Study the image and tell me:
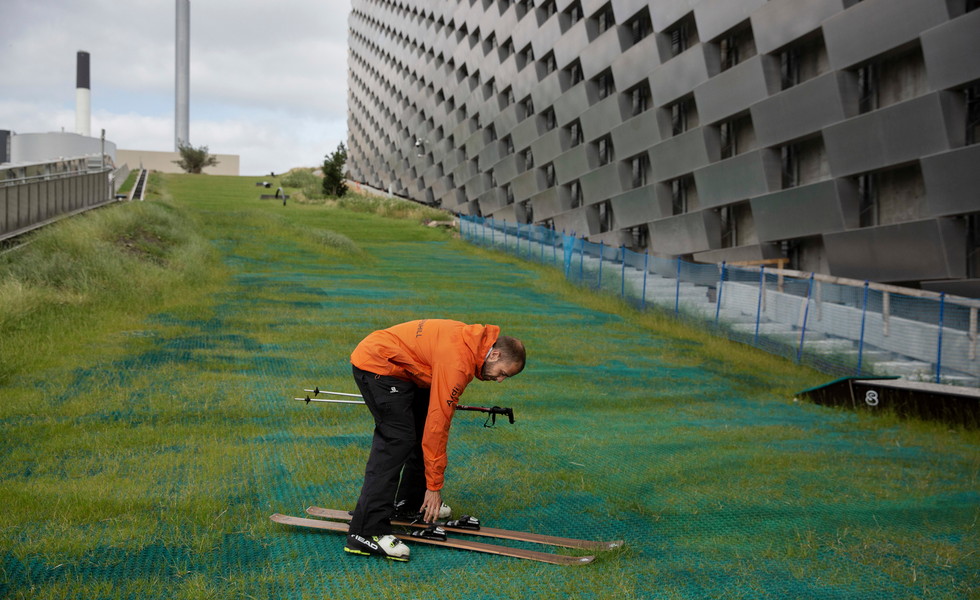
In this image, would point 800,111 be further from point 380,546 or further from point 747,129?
point 380,546

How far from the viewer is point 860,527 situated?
238 inches

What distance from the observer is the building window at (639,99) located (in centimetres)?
2659

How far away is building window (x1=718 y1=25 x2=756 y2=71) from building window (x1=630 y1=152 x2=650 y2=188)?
530 cm

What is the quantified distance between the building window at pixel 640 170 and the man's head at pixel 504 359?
22.9 meters

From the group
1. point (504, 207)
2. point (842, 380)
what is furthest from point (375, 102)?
point (842, 380)

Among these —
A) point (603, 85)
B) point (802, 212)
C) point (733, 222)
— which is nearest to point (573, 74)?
point (603, 85)

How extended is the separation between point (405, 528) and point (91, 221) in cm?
1736

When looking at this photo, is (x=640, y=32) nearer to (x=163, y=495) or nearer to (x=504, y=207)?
(x=504, y=207)

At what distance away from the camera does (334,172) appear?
2041 inches

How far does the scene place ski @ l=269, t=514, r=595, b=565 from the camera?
16.9 ft

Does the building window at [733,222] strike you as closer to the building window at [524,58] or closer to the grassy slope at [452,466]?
the grassy slope at [452,466]

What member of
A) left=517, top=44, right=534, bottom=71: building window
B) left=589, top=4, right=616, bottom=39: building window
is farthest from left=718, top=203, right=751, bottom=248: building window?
left=517, top=44, right=534, bottom=71: building window

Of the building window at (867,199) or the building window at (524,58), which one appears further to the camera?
the building window at (524,58)

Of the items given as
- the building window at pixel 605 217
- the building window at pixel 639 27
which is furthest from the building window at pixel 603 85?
the building window at pixel 605 217
